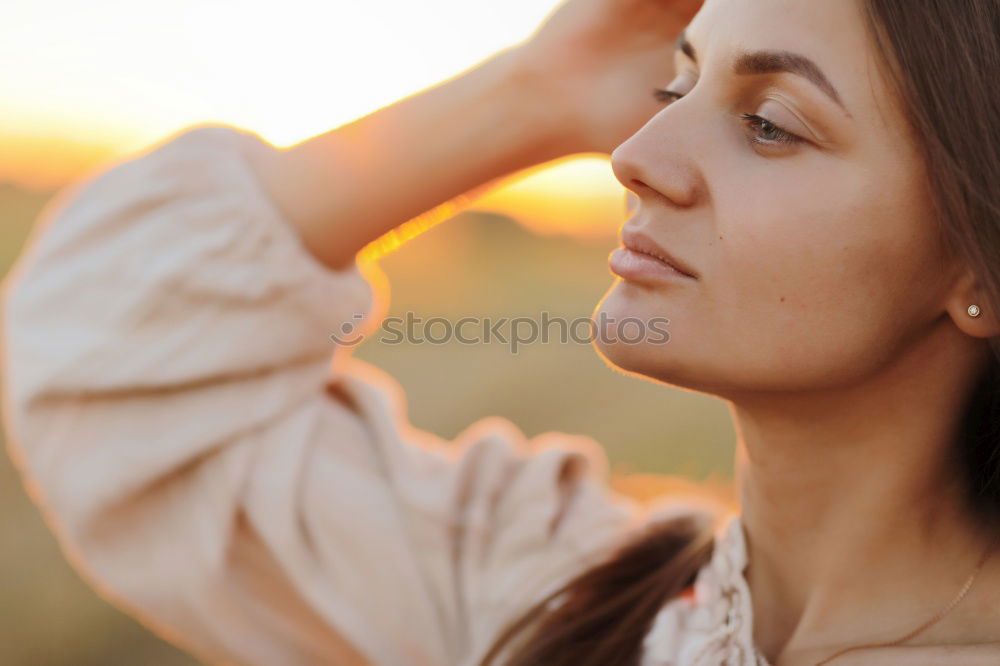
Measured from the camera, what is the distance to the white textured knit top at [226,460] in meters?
1.46

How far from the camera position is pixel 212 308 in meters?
1.47

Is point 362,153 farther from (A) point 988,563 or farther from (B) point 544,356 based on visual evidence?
(B) point 544,356

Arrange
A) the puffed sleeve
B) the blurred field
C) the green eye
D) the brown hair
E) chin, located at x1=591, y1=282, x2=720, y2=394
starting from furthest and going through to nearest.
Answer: the blurred field, the puffed sleeve, the green eye, chin, located at x1=591, y1=282, x2=720, y2=394, the brown hair

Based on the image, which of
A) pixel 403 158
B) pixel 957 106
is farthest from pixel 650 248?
pixel 403 158

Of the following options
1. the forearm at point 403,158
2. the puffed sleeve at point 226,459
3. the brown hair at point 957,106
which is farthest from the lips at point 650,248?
the puffed sleeve at point 226,459

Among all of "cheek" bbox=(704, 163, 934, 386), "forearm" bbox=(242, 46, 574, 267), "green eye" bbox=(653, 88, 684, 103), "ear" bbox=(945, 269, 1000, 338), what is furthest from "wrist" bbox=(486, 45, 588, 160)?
"ear" bbox=(945, 269, 1000, 338)

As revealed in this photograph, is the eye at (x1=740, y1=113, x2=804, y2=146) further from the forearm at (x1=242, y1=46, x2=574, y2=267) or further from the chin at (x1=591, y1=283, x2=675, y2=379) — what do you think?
the forearm at (x1=242, y1=46, x2=574, y2=267)

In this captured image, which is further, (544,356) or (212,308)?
(544,356)

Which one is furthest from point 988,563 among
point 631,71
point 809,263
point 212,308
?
point 212,308

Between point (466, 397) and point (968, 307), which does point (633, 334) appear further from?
point (466, 397)

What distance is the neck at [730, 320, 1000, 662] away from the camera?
118 centimetres

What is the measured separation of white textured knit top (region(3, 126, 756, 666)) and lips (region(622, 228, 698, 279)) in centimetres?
47

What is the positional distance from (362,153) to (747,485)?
2.46 ft

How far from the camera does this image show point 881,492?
3.96 feet
